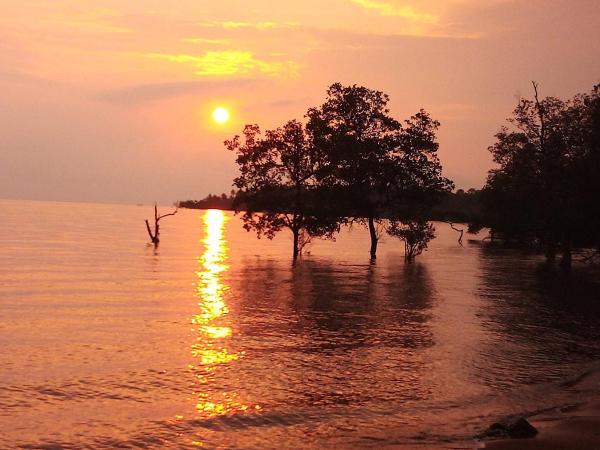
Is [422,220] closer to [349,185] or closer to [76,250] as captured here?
[349,185]

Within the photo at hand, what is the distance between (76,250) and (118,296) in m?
45.3

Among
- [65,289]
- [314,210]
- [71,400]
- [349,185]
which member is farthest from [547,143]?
[71,400]

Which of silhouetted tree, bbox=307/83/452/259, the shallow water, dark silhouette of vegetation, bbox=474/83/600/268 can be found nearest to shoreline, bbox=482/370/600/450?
the shallow water

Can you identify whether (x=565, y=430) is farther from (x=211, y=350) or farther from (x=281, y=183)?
(x=281, y=183)

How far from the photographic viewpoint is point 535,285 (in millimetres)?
49031

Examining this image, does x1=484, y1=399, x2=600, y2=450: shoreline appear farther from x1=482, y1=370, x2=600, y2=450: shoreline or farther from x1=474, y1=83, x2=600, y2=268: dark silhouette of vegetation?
x1=474, y1=83, x2=600, y2=268: dark silhouette of vegetation

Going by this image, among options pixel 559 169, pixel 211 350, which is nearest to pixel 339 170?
pixel 559 169

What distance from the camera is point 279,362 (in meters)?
20.7

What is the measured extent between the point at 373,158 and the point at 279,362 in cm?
5397

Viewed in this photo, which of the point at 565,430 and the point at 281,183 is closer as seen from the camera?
the point at 565,430

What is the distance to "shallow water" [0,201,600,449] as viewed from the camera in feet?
46.2

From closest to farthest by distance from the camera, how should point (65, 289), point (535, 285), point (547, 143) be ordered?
1. point (65, 289)
2. point (535, 285)
3. point (547, 143)

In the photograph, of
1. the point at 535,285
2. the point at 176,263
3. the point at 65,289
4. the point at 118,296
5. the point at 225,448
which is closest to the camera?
the point at 225,448

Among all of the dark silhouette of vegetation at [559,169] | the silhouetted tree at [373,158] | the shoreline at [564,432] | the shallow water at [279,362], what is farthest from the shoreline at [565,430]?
the silhouetted tree at [373,158]
